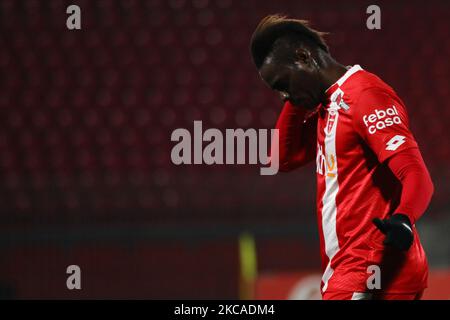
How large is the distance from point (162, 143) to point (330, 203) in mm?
4079

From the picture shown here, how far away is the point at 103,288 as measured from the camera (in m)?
5.30

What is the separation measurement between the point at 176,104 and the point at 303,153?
3850mm

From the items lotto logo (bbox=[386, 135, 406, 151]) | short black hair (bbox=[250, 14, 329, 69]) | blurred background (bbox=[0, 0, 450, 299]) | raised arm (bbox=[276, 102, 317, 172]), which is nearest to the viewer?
lotto logo (bbox=[386, 135, 406, 151])

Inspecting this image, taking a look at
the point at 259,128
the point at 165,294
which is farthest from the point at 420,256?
the point at 259,128

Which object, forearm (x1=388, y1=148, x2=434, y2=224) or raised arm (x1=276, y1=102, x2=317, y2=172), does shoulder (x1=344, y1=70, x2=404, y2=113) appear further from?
raised arm (x1=276, y1=102, x2=317, y2=172)

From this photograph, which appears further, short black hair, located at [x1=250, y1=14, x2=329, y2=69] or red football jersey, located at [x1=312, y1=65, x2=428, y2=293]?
short black hair, located at [x1=250, y1=14, x2=329, y2=69]

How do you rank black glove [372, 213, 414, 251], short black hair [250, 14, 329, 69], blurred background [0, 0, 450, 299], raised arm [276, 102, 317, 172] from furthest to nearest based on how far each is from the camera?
blurred background [0, 0, 450, 299] < raised arm [276, 102, 317, 172] < short black hair [250, 14, 329, 69] < black glove [372, 213, 414, 251]

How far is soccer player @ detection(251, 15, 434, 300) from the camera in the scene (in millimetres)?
2061

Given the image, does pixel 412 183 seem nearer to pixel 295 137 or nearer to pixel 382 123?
pixel 382 123

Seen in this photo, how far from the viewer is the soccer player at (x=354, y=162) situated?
2061 mm

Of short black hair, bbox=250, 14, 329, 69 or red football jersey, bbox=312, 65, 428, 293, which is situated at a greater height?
short black hair, bbox=250, 14, 329, 69

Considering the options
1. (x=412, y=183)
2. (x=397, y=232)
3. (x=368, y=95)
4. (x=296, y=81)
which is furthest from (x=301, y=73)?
(x=397, y=232)

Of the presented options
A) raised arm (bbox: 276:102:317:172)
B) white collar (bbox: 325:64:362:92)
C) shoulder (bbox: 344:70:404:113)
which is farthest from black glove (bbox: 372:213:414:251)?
raised arm (bbox: 276:102:317:172)

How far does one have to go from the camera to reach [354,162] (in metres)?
2.23
